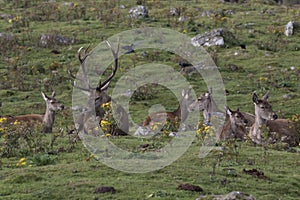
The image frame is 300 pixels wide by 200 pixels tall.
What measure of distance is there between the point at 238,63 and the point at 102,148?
13.8 meters

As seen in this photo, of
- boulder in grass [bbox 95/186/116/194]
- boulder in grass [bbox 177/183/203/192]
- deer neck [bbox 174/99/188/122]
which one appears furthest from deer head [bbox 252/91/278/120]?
boulder in grass [bbox 95/186/116/194]

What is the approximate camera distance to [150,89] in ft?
76.9

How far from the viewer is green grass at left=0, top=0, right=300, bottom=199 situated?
1027 centimetres

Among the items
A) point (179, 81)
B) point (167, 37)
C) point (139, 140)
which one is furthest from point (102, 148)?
point (167, 37)

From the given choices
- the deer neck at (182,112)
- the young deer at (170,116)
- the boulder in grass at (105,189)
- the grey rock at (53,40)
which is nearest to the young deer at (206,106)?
the deer neck at (182,112)

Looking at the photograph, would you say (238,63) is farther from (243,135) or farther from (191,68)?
(243,135)

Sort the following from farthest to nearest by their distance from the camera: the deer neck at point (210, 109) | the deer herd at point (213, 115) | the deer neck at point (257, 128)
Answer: the deer neck at point (210, 109) < the deer herd at point (213, 115) < the deer neck at point (257, 128)

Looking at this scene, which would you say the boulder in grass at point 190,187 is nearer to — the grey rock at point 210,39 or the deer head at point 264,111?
the deer head at point 264,111

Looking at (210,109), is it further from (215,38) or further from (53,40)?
(53,40)

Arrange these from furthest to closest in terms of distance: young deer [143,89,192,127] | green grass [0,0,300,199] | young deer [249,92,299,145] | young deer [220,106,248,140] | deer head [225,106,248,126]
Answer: young deer [143,89,192,127]
deer head [225,106,248,126]
young deer [220,106,248,140]
young deer [249,92,299,145]
green grass [0,0,300,199]

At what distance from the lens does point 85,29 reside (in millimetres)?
31094

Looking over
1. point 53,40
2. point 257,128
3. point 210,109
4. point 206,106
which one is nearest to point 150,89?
point 206,106

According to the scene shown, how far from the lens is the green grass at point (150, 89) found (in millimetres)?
10266

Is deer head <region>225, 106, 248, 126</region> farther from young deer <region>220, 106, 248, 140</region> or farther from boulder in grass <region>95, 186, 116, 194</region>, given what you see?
boulder in grass <region>95, 186, 116, 194</region>
